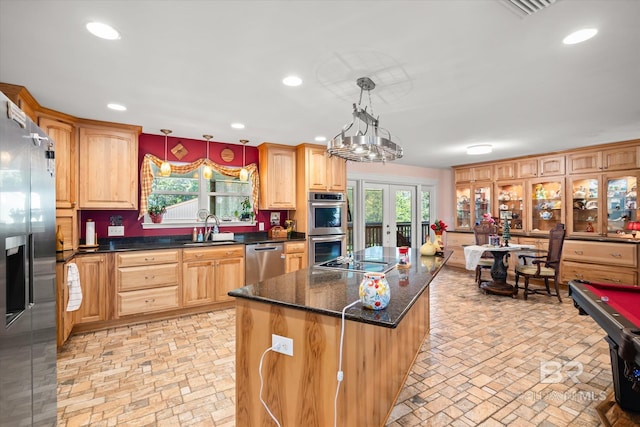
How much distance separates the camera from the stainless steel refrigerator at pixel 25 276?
1.19 m

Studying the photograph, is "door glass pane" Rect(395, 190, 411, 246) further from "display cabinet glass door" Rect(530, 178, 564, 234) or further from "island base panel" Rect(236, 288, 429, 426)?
"island base panel" Rect(236, 288, 429, 426)

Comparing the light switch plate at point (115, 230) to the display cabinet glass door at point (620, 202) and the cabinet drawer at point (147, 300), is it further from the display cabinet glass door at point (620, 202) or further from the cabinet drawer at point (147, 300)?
the display cabinet glass door at point (620, 202)

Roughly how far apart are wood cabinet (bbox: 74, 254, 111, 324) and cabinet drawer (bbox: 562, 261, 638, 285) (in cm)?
672

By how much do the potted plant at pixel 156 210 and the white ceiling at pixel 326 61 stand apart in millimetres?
1184

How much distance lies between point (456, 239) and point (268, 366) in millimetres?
5988

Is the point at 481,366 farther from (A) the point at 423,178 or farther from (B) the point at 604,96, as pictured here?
(A) the point at 423,178

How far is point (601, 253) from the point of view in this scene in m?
4.73

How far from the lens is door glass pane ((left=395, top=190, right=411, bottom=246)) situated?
6922mm

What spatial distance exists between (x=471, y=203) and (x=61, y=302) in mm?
7044

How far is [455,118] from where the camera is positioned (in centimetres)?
354

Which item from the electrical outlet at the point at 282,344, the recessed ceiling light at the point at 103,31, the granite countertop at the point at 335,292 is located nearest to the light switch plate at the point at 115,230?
the recessed ceiling light at the point at 103,31

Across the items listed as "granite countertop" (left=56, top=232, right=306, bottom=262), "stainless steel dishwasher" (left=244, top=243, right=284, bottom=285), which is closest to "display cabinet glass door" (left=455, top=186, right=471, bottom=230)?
"granite countertop" (left=56, top=232, right=306, bottom=262)

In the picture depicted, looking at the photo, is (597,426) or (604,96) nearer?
(597,426)

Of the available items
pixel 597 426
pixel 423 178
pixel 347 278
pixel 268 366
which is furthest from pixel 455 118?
pixel 423 178
